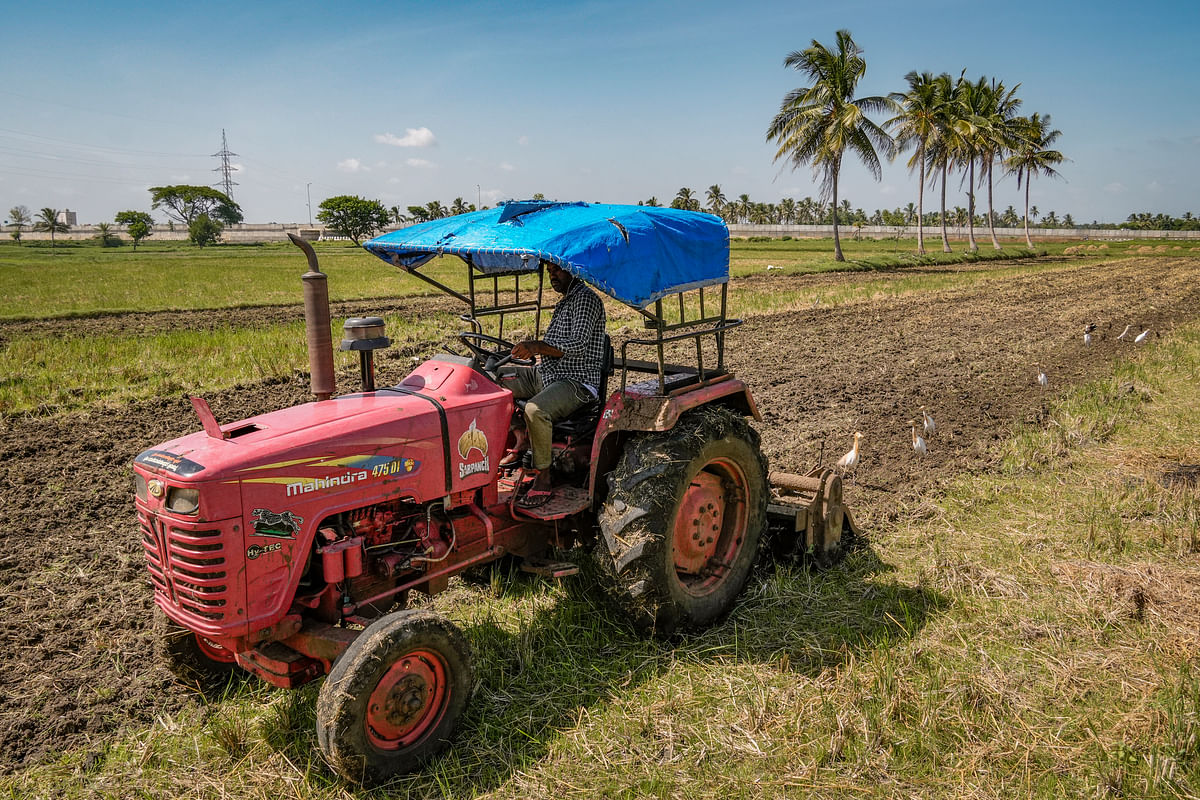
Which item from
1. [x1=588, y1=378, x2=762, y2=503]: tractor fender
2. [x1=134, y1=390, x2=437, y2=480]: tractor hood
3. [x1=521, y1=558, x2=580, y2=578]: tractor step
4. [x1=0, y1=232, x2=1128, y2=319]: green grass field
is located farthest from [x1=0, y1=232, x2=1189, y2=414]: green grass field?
[x1=588, y1=378, x2=762, y2=503]: tractor fender

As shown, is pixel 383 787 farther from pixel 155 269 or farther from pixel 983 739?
pixel 155 269

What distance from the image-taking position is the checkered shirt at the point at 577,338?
4430 mm

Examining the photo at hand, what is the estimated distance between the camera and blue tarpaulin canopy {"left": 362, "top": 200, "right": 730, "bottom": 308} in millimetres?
3662

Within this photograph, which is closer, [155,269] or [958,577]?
[958,577]

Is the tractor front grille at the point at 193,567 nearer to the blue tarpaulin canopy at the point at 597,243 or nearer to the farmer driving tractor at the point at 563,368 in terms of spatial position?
the farmer driving tractor at the point at 563,368

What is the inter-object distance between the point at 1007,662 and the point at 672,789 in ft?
6.26

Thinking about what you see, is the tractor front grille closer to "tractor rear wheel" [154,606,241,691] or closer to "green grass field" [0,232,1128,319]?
"tractor rear wheel" [154,606,241,691]

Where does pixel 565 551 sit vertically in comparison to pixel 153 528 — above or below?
below

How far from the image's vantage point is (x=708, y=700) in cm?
369

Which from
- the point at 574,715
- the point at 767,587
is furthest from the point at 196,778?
the point at 767,587

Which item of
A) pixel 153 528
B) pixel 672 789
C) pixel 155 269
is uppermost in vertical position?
pixel 155 269

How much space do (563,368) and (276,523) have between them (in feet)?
6.00

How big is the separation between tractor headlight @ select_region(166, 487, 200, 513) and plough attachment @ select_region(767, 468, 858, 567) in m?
3.33

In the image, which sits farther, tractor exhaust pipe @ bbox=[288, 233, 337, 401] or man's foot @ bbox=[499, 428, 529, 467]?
man's foot @ bbox=[499, 428, 529, 467]
